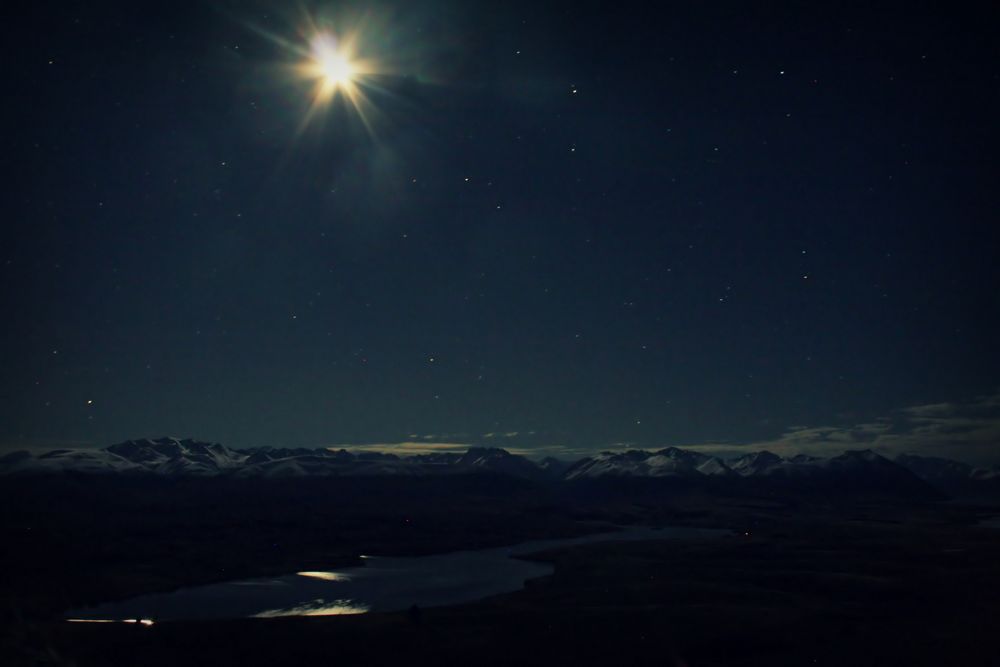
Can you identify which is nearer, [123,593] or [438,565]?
[123,593]

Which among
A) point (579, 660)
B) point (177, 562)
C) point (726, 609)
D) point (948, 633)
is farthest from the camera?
point (177, 562)

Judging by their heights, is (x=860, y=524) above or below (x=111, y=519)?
Answer: below

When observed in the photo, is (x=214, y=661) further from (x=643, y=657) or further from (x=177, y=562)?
(x=177, y=562)

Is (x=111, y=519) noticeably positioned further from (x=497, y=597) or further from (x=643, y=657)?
(x=643, y=657)

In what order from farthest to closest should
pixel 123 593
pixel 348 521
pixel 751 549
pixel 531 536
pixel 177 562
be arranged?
1. pixel 348 521
2. pixel 531 536
3. pixel 751 549
4. pixel 177 562
5. pixel 123 593

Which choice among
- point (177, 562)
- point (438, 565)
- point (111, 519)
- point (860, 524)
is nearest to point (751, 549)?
point (438, 565)

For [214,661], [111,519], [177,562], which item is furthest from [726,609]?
[111,519]
